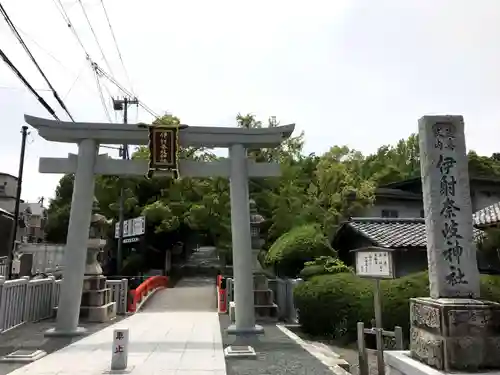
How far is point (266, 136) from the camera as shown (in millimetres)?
14344

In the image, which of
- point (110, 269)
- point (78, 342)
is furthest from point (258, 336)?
point (110, 269)

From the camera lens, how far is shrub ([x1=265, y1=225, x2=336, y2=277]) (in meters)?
19.5

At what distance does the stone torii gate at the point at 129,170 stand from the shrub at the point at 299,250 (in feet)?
20.4

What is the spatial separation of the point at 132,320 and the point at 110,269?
21.3 metres

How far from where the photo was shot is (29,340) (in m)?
11.7

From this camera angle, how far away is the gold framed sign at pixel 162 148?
44.9 ft

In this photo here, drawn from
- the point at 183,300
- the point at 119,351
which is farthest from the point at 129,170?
the point at 183,300

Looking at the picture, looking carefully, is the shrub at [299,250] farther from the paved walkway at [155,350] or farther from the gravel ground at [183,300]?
the gravel ground at [183,300]

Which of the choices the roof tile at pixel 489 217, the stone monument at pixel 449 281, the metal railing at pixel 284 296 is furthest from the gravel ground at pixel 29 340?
the roof tile at pixel 489 217

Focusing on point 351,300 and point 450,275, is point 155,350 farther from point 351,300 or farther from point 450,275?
point 450,275

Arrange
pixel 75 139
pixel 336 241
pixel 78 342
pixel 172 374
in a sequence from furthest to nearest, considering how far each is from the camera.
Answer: pixel 336 241 < pixel 75 139 < pixel 78 342 < pixel 172 374

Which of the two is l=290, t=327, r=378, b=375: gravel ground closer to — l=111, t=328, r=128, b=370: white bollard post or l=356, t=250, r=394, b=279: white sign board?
l=356, t=250, r=394, b=279: white sign board

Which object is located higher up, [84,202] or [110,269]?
[84,202]

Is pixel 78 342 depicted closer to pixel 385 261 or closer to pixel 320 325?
pixel 320 325
